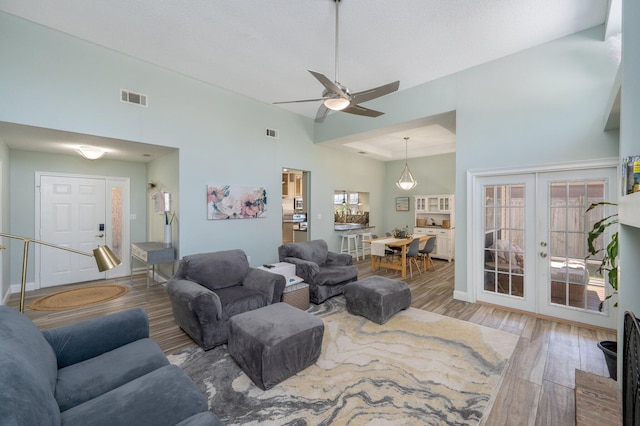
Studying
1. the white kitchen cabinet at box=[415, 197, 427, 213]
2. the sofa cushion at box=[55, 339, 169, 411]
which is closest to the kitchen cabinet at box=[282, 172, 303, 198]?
the white kitchen cabinet at box=[415, 197, 427, 213]

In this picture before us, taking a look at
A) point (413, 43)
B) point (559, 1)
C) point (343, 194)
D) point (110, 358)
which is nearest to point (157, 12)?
point (413, 43)

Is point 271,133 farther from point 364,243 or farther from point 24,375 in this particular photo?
point 24,375

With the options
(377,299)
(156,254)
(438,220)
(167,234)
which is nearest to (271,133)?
(167,234)

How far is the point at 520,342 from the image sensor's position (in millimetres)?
2953

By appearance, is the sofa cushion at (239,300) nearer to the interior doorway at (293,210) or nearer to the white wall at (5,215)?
the white wall at (5,215)

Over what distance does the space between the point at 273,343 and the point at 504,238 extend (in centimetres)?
360

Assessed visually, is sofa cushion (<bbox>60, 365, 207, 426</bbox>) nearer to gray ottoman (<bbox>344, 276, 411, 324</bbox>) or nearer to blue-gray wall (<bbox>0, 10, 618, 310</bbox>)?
gray ottoman (<bbox>344, 276, 411, 324</bbox>)

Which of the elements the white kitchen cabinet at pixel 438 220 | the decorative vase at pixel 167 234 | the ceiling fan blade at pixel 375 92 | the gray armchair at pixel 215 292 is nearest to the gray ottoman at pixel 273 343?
the gray armchair at pixel 215 292

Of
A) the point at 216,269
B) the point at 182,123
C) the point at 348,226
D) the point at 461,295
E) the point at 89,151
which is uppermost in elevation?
the point at 182,123

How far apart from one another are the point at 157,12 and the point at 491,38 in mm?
3967

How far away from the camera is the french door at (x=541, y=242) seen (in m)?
3.32

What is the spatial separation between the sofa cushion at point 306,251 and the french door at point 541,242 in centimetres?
242

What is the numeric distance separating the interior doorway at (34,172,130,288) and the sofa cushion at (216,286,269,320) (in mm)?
3682

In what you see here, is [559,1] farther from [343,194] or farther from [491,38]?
[343,194]
